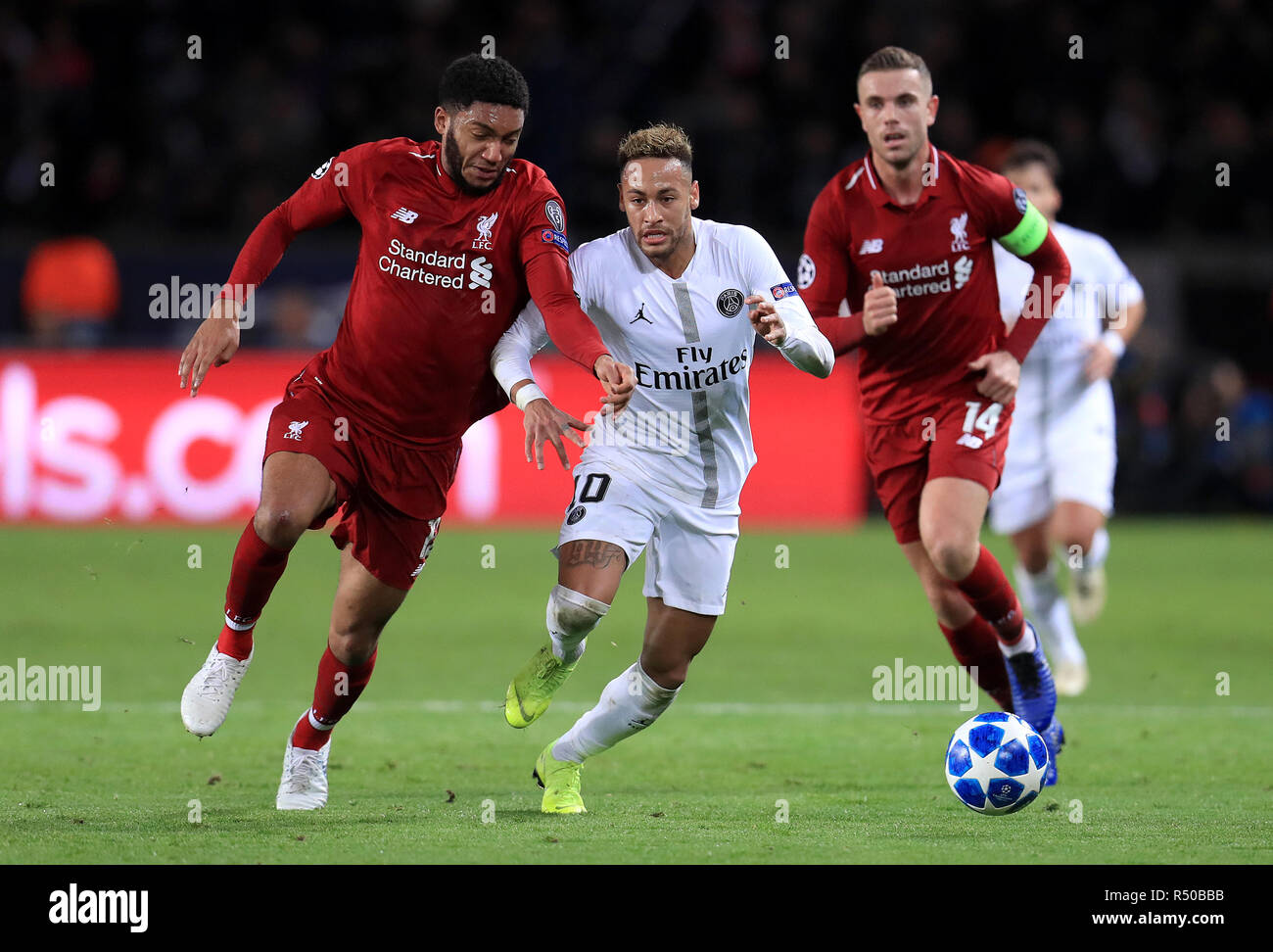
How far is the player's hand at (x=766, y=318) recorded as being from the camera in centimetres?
596

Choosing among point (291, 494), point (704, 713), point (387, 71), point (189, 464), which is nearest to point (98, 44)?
point (387, 71)

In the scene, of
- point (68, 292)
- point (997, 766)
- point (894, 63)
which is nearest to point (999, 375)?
point (894, 63)

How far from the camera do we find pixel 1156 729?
8.52 metres

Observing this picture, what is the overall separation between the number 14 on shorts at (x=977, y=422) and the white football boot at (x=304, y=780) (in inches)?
115

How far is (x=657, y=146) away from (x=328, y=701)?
2449 millimetres

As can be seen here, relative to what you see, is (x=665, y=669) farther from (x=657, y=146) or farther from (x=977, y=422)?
(x=657, y=146)

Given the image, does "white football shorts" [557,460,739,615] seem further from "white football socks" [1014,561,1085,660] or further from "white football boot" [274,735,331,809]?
"white football socks" [1014,561,1085,660]

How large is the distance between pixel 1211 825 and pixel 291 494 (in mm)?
3456

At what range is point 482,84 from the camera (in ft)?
20.1

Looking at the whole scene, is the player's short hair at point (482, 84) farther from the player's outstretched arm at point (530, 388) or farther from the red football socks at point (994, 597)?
the red football socks at point (994, 597)

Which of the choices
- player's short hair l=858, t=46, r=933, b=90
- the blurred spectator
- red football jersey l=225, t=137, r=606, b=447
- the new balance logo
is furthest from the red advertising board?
the new balance logo

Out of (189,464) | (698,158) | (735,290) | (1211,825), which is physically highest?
(698,158)

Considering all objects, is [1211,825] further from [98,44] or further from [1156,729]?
[98,44]

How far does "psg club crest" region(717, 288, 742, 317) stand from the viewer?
6.44 meters
